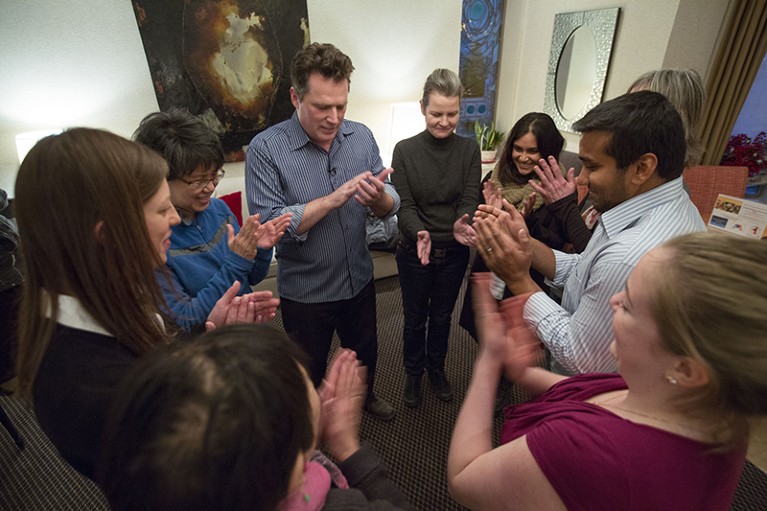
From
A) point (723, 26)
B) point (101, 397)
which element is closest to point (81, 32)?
point (101, 397)

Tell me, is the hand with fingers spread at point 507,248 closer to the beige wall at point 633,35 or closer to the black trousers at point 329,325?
the black trousers at point 329,325

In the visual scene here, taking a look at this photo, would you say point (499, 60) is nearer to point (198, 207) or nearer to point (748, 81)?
point (748, 81)

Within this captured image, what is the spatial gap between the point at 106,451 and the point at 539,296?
1106 mm

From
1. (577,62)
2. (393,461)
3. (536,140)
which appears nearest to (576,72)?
(577,62)

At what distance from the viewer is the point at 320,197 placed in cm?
160

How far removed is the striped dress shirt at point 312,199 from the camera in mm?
1566

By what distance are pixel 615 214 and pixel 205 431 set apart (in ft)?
3.81

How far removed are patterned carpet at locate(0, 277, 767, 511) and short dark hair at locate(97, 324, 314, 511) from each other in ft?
5.04

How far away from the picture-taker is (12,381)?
6.94 ft

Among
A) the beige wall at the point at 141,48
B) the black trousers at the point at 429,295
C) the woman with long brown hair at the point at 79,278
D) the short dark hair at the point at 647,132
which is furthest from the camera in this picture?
the beige wall at the point at 141,48

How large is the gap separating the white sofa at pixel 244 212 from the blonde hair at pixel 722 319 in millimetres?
2614

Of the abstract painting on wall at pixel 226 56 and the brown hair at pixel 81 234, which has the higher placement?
the abstract painting on wall at pixel 226 56

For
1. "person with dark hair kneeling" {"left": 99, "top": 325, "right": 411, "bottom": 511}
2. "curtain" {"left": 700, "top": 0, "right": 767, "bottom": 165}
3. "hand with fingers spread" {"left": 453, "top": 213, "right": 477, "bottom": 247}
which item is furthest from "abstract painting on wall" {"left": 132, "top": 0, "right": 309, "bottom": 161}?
"curtain" {"left": 700, "top": 0, "right": 767, "bottom": 165}

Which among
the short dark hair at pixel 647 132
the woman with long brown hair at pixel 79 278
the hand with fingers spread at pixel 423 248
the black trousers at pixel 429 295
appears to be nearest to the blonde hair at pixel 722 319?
the short dark hair at pixel 647 132
